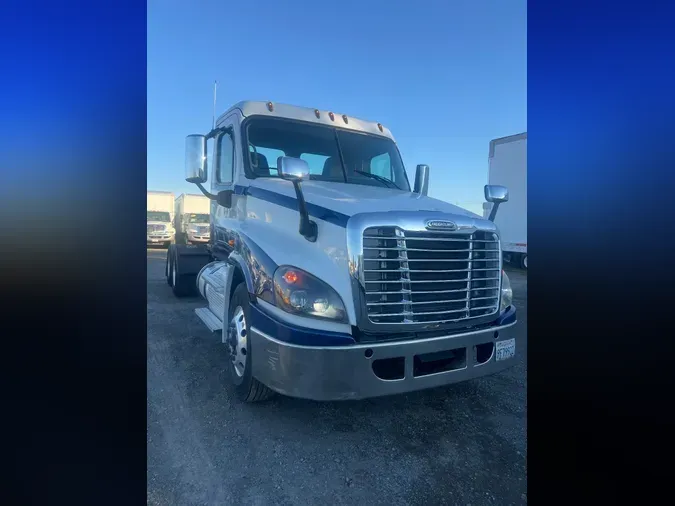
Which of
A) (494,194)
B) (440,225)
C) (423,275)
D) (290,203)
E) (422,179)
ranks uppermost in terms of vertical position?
(422,179)

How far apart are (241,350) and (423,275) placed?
1638 mm

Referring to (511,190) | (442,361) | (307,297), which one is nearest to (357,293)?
(307,297)

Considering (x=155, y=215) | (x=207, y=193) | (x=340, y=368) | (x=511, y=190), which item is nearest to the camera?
(x=155, y=215)

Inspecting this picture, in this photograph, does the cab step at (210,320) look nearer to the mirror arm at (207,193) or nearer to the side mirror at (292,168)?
the mirror arm at (207,193)

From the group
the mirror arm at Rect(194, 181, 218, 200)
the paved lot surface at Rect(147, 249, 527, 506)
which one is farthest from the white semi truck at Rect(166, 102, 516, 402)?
the mirror arm at Rect(194, 181, 218, 200)

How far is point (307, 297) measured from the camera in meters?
2.60

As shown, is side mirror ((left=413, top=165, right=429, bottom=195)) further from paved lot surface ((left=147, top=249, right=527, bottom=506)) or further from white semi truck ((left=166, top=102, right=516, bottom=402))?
paved lot surface ((left=147, top=249, right=527, bottom=506))

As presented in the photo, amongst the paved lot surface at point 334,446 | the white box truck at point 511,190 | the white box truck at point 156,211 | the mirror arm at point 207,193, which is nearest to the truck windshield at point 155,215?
the white box truck at point 156,211

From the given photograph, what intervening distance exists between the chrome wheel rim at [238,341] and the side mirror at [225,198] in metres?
1.40

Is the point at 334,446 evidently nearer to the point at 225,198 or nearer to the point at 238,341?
the point at 238,341

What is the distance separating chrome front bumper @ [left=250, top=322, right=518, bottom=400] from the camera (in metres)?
2.44
